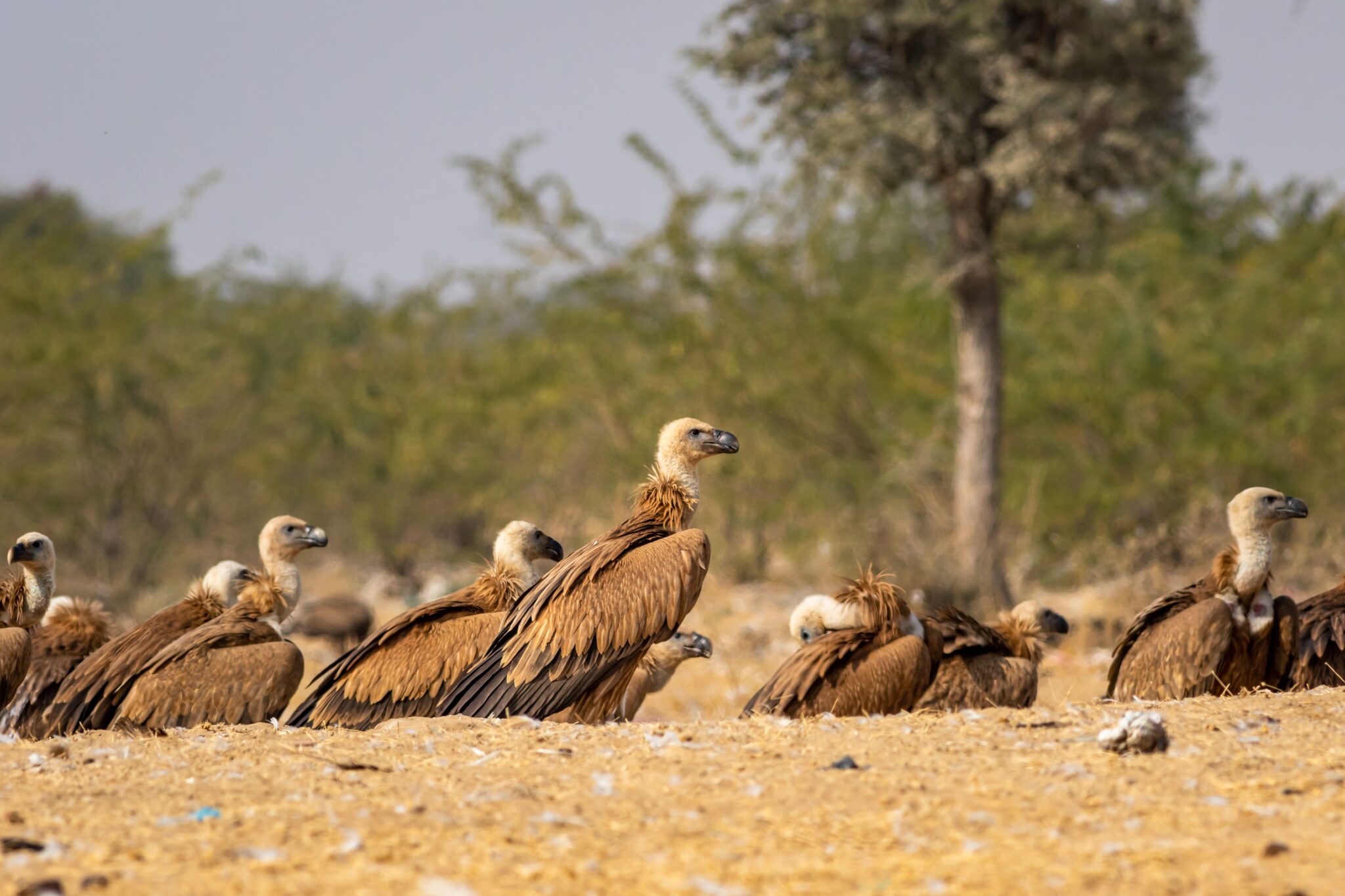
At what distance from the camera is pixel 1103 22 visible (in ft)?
48.0

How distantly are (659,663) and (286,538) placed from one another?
8.11 feet

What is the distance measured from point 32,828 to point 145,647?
9.93ft

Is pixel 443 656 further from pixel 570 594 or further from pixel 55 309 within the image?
pixel 55 309

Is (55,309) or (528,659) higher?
(55,309)

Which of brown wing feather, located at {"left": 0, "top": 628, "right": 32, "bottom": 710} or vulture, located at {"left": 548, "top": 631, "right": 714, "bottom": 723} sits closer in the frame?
brown wing feather, located at {"left": 0, "top": 628, "right": 32, "bottom": 710}


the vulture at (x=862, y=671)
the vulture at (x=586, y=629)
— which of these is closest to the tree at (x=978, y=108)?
the vulture at (x=862, y=671)

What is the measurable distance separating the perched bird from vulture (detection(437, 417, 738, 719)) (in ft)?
29.0

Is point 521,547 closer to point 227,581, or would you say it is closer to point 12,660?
point 227,581

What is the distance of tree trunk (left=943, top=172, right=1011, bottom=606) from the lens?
15.0 meters

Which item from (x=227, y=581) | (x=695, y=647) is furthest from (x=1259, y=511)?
(x=227, y=581)

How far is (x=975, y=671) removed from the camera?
25.9ft

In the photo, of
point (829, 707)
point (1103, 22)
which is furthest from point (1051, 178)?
point (829, 707)

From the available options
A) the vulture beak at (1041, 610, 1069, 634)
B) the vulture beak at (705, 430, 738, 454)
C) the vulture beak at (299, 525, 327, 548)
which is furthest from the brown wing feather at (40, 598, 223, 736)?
the vulture beak at (1041, 610, 1069, 634)

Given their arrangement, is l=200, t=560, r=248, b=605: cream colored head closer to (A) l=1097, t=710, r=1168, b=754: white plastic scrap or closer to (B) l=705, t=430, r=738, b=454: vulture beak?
(B) l=705, t=430, r=738, b=454: vulture beak
